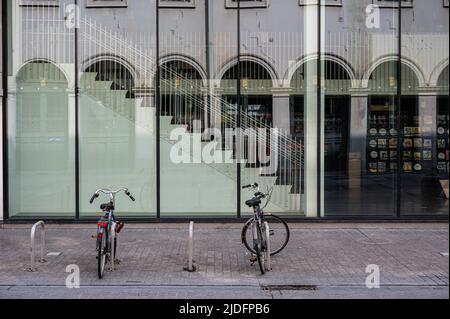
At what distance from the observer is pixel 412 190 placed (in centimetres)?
1309

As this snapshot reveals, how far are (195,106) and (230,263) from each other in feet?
14.8

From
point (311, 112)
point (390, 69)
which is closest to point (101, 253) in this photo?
point (311, 112)

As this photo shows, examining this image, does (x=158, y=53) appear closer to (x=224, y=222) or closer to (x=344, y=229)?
(x=224, y=222)

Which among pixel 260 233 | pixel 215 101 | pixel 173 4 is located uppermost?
pixel 173 4

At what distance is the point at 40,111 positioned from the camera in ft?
42.1

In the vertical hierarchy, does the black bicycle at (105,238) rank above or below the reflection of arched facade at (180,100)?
below

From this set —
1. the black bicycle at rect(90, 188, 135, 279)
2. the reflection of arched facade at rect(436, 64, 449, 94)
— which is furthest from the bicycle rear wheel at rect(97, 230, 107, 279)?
the reflection of arched facade at rect(436, 64, 449, 94)

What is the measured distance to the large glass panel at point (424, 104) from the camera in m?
12.9

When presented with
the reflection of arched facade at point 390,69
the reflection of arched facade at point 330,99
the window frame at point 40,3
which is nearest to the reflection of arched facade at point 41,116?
the window frame at point 40,3

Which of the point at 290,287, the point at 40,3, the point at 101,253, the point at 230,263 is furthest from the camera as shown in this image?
the point at 40,3

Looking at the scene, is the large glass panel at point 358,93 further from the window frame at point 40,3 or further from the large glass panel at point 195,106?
the window frame at point 40,3

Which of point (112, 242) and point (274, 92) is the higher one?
point (274, 92)

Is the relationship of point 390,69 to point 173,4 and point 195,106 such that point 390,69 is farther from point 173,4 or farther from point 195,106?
point 173,4

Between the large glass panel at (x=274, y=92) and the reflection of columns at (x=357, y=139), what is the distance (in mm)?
816
